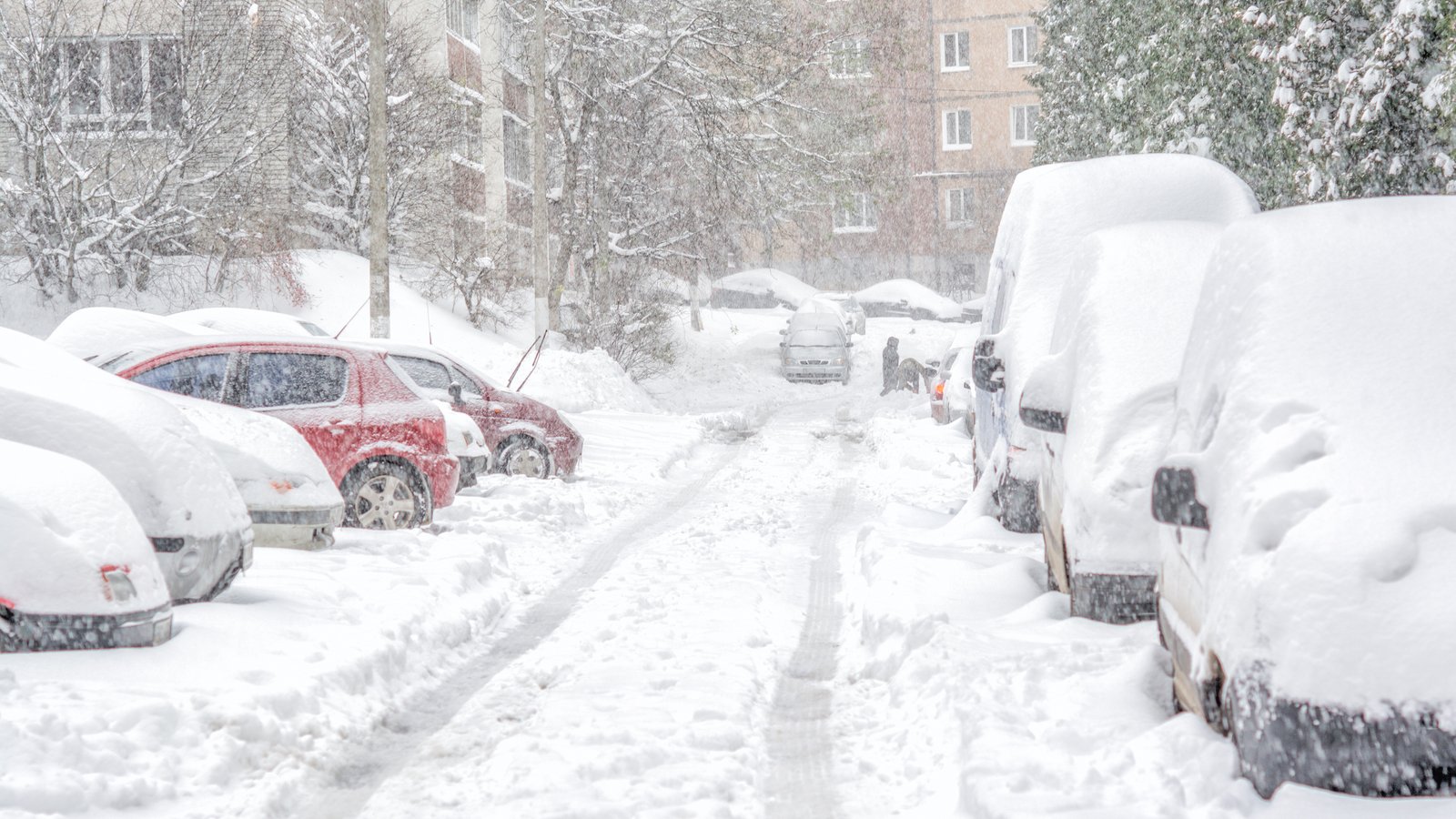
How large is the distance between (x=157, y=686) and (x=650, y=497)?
9253 mm

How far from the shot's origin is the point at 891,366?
1344 inches

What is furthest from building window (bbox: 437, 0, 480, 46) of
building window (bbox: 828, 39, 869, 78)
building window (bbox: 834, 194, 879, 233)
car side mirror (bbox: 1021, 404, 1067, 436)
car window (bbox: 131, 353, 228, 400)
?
car side mirror (bbox: 1021, 404, 1067, 436)

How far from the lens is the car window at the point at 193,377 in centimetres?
1095

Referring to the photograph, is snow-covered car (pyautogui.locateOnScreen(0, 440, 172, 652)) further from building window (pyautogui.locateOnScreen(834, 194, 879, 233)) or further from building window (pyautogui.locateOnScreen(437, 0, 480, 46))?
building window (pyautogui.locateOnScreen(834, 194, 879, 233))

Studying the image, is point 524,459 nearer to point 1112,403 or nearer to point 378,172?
point 378,172

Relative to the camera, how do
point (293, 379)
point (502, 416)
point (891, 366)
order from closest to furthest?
point (293, 379) → point (502, 416) → point (891, 366)

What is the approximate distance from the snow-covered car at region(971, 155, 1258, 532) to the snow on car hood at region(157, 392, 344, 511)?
4390 millimetres

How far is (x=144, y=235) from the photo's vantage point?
24547 millimetres

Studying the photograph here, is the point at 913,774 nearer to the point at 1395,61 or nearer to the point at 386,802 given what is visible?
the point at 386,802

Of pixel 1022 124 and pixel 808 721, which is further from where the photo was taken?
pixel 1022 124

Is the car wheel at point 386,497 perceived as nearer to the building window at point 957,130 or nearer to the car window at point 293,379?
the car window at point 293,379

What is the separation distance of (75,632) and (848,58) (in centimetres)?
2771

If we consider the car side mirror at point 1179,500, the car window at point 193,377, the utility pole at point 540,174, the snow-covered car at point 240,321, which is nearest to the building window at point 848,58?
the utility pole at point 540,174

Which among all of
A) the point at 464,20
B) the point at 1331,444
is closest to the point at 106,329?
the point at 1331,444
